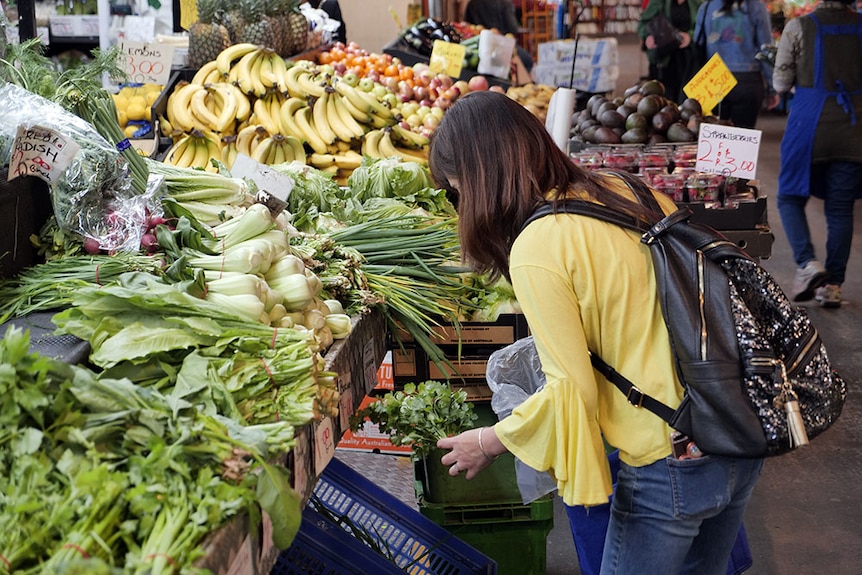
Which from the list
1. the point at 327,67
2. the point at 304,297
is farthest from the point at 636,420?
the point at 327,67

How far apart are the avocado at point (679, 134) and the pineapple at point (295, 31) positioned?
116 inches

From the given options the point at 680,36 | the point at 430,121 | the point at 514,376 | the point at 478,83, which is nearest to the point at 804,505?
the point at 514,376

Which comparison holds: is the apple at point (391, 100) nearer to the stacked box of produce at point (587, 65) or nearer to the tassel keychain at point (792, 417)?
the stacked box of produce at point (587, 65)

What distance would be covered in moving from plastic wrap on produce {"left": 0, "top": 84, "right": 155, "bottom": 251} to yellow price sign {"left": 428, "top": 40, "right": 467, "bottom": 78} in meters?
5.10

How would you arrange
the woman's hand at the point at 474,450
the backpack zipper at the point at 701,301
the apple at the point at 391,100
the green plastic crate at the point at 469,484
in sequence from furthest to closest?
1. the apple at the point at 391,100
2. the green plastic crate at the point at 469,484
3. the woman's hand at the point at 474,450
4. the backpack zipper at the point at 701,301

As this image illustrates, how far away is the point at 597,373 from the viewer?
2135 mm

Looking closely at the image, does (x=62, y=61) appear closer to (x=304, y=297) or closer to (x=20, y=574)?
(x=304, y=297)

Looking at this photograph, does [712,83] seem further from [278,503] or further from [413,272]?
[278,503]

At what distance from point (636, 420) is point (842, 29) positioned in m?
5.03

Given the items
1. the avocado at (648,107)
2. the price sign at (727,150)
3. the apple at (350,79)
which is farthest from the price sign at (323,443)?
the apple at (350,79)

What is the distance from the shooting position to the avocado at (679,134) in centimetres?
509

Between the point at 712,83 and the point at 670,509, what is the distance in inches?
149

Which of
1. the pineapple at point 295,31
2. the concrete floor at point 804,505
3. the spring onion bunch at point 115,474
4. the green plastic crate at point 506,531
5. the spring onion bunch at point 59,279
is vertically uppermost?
the pineapple at point 295,31

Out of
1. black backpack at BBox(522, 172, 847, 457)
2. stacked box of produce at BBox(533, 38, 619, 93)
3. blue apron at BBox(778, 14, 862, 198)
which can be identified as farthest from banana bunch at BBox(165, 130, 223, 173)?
stacked box of produce at BBox(533, 38, 619, 93)
